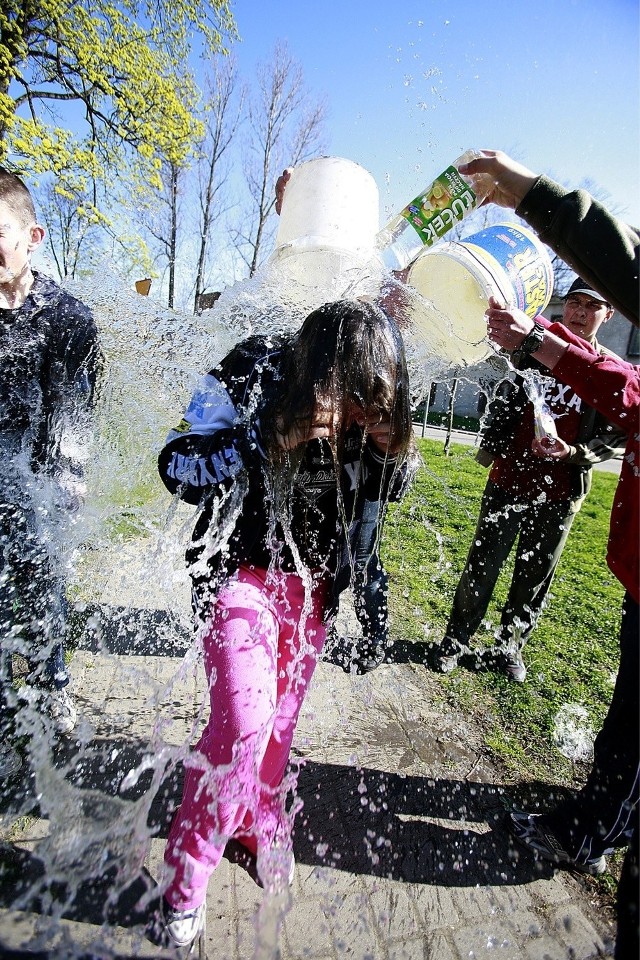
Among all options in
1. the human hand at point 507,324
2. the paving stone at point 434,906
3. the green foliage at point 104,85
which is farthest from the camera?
the green foliage at point 104,85

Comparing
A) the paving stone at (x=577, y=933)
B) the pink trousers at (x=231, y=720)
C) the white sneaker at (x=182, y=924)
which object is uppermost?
the pink trousers at (x=231, y=720)

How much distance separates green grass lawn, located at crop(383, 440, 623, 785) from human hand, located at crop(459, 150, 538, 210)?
4.06ft

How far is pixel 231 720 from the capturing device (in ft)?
4.98

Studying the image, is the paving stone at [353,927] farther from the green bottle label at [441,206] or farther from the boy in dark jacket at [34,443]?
the green bottle label at [441,206]

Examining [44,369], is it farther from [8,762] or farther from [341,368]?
[8,762]

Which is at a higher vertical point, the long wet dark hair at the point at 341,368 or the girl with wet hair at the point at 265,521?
the long wet dark hair at the point at 341,368

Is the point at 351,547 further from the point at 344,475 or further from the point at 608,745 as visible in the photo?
the point at 608,745

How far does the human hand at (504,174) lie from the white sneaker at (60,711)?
2763 millimetres

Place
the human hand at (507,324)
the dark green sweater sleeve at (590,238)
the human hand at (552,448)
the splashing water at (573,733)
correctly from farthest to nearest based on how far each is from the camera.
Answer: the human hand at (552,448) → the splashing water at (573,733) → the human hand at (507,324) → the dark green sweater sleeve at (590,238)

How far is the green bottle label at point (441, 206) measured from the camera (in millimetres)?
1988

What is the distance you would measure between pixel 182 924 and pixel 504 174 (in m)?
2.66

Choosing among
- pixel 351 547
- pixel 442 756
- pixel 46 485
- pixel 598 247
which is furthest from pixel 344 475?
pixel 442 756

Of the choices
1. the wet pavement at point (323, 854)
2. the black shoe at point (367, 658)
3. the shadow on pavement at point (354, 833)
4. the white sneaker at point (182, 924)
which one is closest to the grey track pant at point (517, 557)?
the black shoe at point (367, 658)

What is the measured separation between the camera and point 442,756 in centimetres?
250
